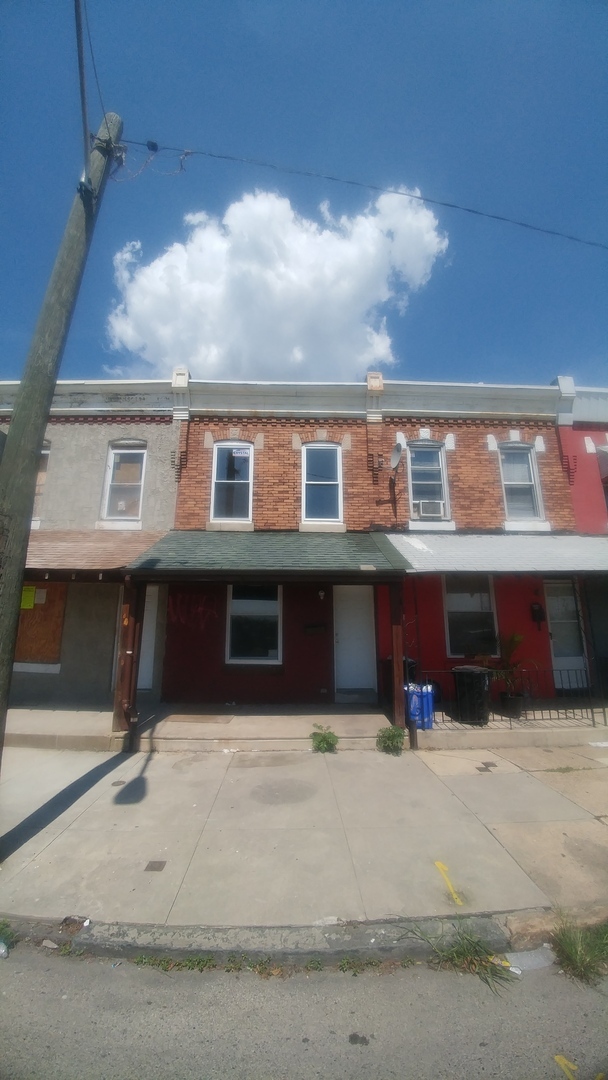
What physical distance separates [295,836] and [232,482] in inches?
289

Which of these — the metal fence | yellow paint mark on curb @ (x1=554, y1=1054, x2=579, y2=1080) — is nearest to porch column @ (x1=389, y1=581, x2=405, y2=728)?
the metal fence

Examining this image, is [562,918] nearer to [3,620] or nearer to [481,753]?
[481,753]

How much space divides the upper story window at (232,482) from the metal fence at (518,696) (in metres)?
5.17

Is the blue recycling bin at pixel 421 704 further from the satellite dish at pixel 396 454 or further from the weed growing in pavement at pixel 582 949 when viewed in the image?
the satellite dish at pixel 396 454

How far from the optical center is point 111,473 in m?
10.5

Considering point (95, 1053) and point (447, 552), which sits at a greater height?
point (447, 552)

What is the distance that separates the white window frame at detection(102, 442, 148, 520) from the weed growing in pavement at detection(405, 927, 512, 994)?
897 cm

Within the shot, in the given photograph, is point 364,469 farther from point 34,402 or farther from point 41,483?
point 41,483

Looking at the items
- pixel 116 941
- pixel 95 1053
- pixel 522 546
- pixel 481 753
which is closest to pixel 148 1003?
pixel 95 1053

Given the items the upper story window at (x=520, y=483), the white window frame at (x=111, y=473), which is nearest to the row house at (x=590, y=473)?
the upper story window at (x=520, y=483)

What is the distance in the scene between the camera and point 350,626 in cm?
986

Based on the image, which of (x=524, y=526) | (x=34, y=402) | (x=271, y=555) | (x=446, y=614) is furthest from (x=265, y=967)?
(x=524, y=526)

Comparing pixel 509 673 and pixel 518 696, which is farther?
pixel 509 673

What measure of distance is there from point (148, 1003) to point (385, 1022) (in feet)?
4.84
